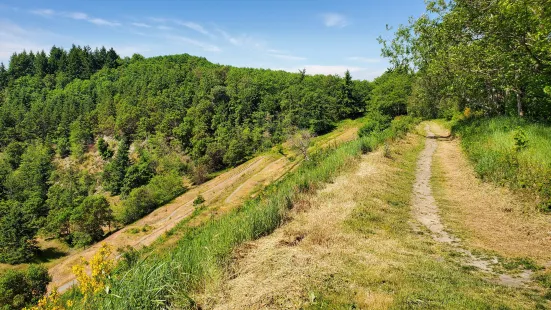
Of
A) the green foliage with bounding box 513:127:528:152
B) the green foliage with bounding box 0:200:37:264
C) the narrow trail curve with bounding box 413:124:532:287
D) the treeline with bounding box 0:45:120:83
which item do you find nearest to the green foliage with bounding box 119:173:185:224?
the green foliage with bounding box 0:200:37:264

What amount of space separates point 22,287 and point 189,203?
26499 mm

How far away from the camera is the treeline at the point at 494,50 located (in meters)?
12.4

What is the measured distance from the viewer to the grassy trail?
4.85 m

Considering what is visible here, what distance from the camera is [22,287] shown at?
32.7m

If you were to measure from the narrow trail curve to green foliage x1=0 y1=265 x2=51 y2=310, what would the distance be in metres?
34.4

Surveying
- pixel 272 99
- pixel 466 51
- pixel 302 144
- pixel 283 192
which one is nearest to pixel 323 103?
pixel 272 99

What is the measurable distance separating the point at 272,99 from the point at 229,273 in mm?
96756

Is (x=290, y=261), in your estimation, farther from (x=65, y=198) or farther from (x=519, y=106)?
(x=65, y=198)

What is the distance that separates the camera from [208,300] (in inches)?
196

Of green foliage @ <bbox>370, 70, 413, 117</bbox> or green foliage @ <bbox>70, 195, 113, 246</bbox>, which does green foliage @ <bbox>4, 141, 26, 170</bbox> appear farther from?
green foliage @ <bbox>370, 70, 413, 117</bbox>

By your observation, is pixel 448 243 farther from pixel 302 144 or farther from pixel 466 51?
pixel 302 144

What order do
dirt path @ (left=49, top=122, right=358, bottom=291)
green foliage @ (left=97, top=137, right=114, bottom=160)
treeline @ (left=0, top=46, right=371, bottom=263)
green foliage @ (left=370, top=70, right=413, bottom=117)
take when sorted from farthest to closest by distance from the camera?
green foliage @ (left=97, top=137, right=114, bottom=160)
green foliage @ (left=370, top=70, right=413, bottom=117)
treeline @ (left=0, top=46, right=371, bottom=263)
dirt path @ (left=49, top=122, right=358, bottom=291)

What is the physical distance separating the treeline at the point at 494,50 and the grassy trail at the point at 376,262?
690cm

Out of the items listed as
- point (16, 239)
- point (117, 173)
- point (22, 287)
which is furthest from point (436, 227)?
point (117, 173)
